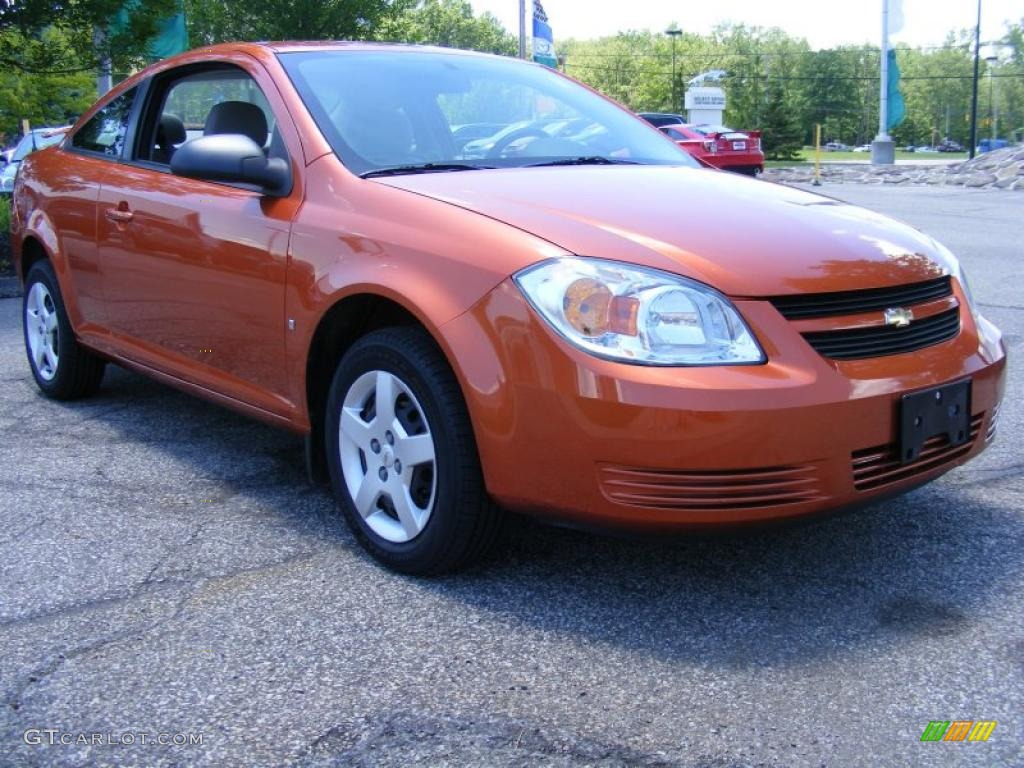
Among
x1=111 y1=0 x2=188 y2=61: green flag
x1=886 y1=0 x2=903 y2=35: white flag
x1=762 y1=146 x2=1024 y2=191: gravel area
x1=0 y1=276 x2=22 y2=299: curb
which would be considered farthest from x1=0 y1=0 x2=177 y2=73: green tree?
x1=886 y1=0 x2=903 y2=35: white flag

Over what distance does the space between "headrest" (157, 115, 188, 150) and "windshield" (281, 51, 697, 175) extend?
2.79 ft

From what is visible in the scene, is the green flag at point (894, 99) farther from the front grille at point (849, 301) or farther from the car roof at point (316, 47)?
the front grille at point (849, 301)

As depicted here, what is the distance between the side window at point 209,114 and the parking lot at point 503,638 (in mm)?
1295

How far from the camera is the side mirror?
3510 millimetres

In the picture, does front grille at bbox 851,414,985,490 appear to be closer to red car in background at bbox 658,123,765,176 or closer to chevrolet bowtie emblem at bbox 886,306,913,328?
chevrolet bowtie emblem at bbox 886,306,913,328

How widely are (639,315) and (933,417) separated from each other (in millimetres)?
846

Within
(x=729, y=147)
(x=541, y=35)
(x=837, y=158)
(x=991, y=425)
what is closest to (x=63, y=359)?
(x=991, y=425)

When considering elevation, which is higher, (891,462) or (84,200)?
(84,200)

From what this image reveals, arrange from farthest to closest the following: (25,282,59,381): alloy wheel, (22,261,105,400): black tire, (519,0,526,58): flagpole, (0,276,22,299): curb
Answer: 1. (519,0,526,58): flagpole
2. (0,276,22,299): curb
3. (25,282,59,381): alloy wheel
4. (22,261,105,400): black tire

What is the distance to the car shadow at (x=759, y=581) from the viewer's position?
2.82 meters

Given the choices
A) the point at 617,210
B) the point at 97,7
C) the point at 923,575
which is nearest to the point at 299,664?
the point at 617,210

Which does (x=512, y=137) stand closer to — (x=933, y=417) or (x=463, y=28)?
(x=933, y=417)

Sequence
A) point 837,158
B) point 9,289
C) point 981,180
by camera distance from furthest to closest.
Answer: point 837,158 < point 981,180 < point 9,289

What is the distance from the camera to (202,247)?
3.87 meters
